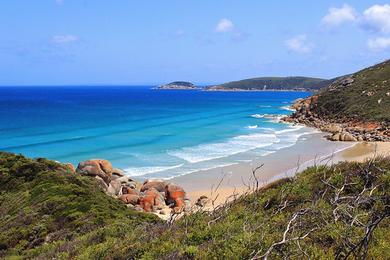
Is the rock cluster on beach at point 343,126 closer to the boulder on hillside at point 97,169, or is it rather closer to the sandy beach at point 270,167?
the sandy beach at point 270,167

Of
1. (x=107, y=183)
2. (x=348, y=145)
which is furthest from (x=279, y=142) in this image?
(x=107, y=183)

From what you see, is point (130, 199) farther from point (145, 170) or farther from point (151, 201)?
point (145, 170)

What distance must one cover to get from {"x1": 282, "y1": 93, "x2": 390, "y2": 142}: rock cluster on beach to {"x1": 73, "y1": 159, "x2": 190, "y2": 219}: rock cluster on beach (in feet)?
98.6

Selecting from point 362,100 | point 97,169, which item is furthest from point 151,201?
point 362,100

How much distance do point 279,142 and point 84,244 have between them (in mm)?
Answer: 38935

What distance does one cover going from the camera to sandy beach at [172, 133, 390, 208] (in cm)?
2689

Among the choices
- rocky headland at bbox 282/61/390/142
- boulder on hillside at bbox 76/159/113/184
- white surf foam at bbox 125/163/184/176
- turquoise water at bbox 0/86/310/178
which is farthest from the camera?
rocky headland at bbox 282/61/390/142

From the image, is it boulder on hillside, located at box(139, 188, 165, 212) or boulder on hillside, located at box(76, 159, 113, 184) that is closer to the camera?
boulder on hillside, located at box(139, 188, 165, 212)

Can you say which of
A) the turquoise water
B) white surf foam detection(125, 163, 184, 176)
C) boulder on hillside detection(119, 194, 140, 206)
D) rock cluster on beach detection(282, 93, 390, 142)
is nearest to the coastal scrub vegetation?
boulder on hillside detection(119, 194, 140, 206)

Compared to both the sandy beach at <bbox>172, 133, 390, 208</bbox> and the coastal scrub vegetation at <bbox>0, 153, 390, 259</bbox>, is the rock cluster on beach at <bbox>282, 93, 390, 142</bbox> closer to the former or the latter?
the sandy beach at <bbox>172, 133, 390, 208</bbox>

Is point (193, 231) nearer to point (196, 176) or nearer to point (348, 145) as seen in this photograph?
point (196, 176)

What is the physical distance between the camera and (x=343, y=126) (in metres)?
58.0

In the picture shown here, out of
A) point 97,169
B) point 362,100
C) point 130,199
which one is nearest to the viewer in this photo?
point 130,199

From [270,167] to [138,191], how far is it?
12423 millimetres
